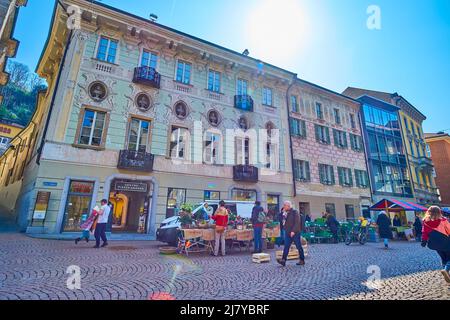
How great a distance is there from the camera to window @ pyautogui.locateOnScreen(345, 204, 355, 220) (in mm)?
21672

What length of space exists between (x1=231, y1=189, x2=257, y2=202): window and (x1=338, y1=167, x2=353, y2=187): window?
10.1 m

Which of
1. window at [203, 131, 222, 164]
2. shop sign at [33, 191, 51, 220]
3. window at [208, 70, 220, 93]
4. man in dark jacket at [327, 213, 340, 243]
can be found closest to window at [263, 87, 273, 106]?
window at [208, 70, 220, 93]

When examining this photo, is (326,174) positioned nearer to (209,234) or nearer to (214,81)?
(214,81)

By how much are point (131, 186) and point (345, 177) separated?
19.5 meters

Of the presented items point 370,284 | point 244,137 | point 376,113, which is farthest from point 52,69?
point 376,113

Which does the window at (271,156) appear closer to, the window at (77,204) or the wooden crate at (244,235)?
the wooden crate at (244,235)

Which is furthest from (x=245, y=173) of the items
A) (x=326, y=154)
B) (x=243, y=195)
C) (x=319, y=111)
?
(x=319, y=111)

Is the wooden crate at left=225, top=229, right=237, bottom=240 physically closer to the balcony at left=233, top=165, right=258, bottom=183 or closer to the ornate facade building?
the ornate facade building

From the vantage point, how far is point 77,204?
12.3 meters

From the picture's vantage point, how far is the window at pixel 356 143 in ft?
80.0
